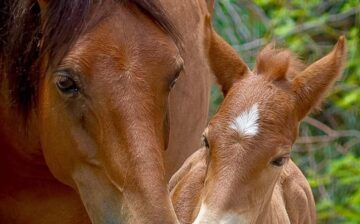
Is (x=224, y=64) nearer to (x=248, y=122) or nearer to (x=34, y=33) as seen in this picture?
(x=248, y=122)

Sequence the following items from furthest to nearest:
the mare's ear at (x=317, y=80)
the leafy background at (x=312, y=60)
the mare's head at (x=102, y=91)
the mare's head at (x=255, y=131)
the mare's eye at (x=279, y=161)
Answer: the leafy background at (x=312, y=60) < the mare's ear at (x=317, y=80) < the mare's eye at (x=279, y=161) < the mare's head at (x=255, y=131) < the mare's head at (x=102, y=91)

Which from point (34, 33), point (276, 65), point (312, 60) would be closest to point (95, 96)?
point (34, 33)

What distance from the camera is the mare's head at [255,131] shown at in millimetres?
4832

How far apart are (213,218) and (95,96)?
688mm

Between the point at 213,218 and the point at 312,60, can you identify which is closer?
the point at 213,218

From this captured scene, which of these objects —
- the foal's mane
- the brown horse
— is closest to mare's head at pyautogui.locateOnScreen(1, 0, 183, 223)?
the brown horse

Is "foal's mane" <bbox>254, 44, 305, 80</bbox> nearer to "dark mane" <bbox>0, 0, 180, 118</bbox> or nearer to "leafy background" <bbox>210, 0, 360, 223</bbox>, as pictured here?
"dark mane" <bbox>0, 0, 180, 118</bbox>

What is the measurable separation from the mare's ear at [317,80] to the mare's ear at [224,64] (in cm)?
26

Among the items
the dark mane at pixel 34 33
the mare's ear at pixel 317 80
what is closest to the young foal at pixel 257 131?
the mare's ear at pixel 317 80

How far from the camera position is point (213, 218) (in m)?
4.75

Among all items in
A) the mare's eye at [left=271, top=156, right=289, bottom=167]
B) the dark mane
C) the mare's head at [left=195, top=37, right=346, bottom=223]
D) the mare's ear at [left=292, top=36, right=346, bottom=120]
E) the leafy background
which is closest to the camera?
the dark mane

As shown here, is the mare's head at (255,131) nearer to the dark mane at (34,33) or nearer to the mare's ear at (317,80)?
the mare's ear at (317,80)

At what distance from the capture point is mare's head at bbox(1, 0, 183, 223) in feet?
14.8

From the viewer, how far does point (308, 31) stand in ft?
31.6
